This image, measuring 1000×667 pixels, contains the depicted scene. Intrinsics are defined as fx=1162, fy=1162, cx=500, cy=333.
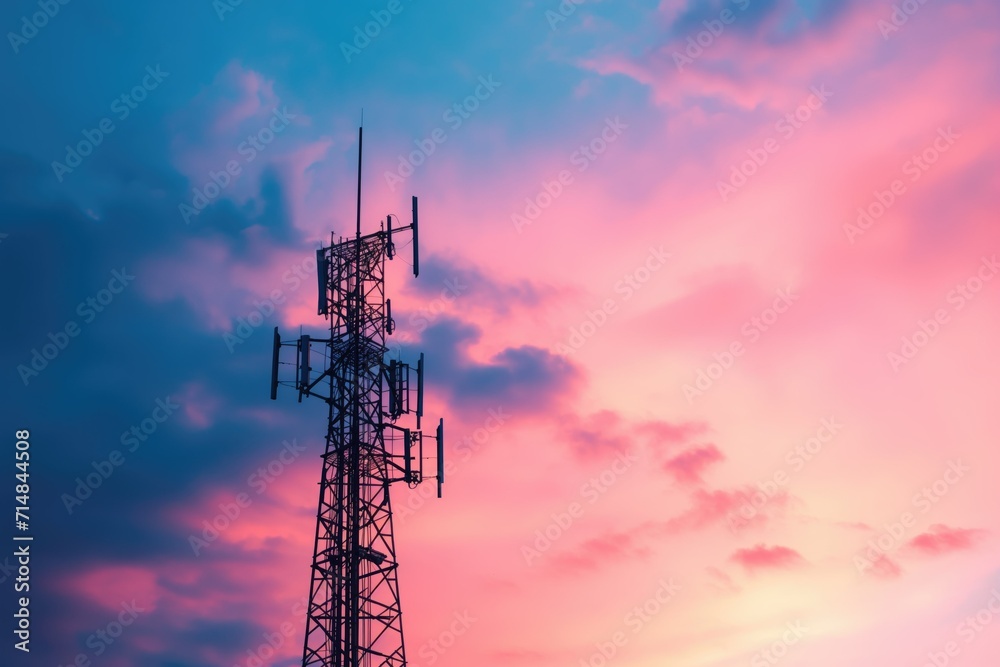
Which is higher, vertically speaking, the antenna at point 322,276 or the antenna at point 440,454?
the antenna at point 322,276

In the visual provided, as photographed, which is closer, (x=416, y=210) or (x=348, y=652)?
(x=348, y=652)

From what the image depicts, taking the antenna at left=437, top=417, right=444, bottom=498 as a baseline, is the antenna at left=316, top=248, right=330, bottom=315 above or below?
above

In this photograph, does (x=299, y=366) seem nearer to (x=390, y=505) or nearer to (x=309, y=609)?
(x=390, y=505)

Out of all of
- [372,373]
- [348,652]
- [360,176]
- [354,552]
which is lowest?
[348,652]

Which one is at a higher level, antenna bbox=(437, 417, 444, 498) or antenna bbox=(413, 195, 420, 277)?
antenna bbox=(413, 195, 420, 277)

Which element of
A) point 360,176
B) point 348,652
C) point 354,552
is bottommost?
point 348,652

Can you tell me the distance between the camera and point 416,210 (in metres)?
56.9

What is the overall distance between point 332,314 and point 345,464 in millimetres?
7649

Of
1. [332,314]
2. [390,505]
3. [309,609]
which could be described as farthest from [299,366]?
[309,609]

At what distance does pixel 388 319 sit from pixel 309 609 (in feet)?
46.4

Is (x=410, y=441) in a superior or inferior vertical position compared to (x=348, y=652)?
superior

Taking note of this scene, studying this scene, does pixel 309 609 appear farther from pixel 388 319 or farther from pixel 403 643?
pixel 388 319

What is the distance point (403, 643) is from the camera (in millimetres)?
52031

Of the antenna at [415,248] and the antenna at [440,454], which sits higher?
the antenna at [415,248]
